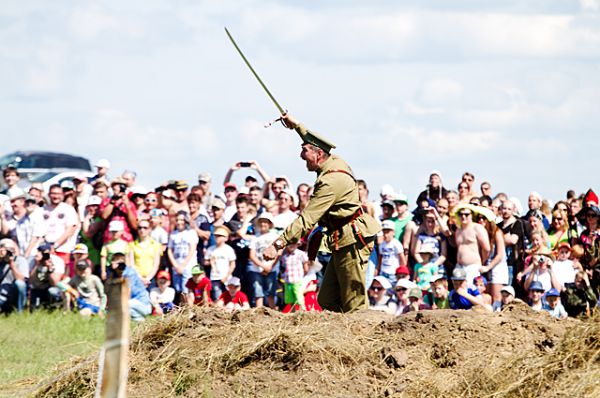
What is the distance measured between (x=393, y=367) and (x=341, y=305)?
254 cm

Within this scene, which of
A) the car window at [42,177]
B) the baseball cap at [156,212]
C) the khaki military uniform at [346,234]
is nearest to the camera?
the khaki military uniform at [346,234]

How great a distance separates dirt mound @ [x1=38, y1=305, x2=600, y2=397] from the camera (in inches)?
360

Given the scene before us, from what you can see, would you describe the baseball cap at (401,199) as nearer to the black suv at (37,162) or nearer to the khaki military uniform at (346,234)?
the khaki military uniform at (346,234)

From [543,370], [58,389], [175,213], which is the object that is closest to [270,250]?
[58,389]

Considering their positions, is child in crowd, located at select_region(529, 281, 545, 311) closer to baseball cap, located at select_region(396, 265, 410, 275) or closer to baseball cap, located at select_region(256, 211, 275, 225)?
baseball cap, located at select_region(396, 265, 410, 275)

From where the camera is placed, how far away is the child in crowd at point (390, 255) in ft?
53.5

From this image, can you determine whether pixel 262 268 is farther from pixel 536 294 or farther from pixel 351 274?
pixel 351 274

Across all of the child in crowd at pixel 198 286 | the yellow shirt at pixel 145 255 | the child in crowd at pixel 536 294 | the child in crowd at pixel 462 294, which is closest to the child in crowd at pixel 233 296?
the child in crowd at pixel 198 286

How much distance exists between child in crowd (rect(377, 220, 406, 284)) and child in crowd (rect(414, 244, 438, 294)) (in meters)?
0.28

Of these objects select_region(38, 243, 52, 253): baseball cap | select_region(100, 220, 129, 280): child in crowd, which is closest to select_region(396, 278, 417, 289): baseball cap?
select_region(100, 220, 129, 280): child in crowd

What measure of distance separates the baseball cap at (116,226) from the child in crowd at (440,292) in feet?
15.7

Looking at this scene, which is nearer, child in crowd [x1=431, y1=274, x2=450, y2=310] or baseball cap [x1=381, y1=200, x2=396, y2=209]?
child in crowd [x1=431, y1=274, x2=450, y2=310]

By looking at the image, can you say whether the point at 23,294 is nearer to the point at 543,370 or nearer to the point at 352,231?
the point at 352,231

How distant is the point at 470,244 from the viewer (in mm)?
15953
